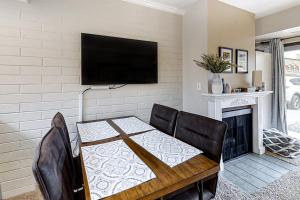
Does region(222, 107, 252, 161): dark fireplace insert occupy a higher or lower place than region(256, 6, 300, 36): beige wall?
lower

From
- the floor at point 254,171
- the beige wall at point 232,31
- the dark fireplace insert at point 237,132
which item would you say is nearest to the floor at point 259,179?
the floor at point 254,171

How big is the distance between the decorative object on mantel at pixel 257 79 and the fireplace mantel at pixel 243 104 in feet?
0.42

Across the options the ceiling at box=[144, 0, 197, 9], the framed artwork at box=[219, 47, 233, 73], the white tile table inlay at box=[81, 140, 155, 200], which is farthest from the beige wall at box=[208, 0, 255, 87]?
the white tile table inlay at box=[81, 140, 155, 200]

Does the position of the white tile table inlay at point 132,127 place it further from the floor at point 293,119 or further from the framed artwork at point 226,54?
the floor at point 293,119

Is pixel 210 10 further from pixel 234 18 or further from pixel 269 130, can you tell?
pixel 269 130

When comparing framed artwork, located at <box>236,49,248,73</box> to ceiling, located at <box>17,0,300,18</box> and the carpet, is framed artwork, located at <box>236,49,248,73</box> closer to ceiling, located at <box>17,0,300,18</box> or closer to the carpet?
ceiling, located at <box>17,0,300,18</box>

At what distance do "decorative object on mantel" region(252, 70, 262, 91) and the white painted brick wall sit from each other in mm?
2038

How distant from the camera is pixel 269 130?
3.35 metres

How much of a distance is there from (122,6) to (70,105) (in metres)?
1.52

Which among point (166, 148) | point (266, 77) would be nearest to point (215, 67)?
point (166, 148)

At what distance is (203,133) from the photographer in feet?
4.10

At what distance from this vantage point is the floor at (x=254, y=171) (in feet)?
6.62

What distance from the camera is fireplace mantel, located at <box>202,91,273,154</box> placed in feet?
7.44

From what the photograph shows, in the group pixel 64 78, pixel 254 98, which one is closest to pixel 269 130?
pixel 254 98
